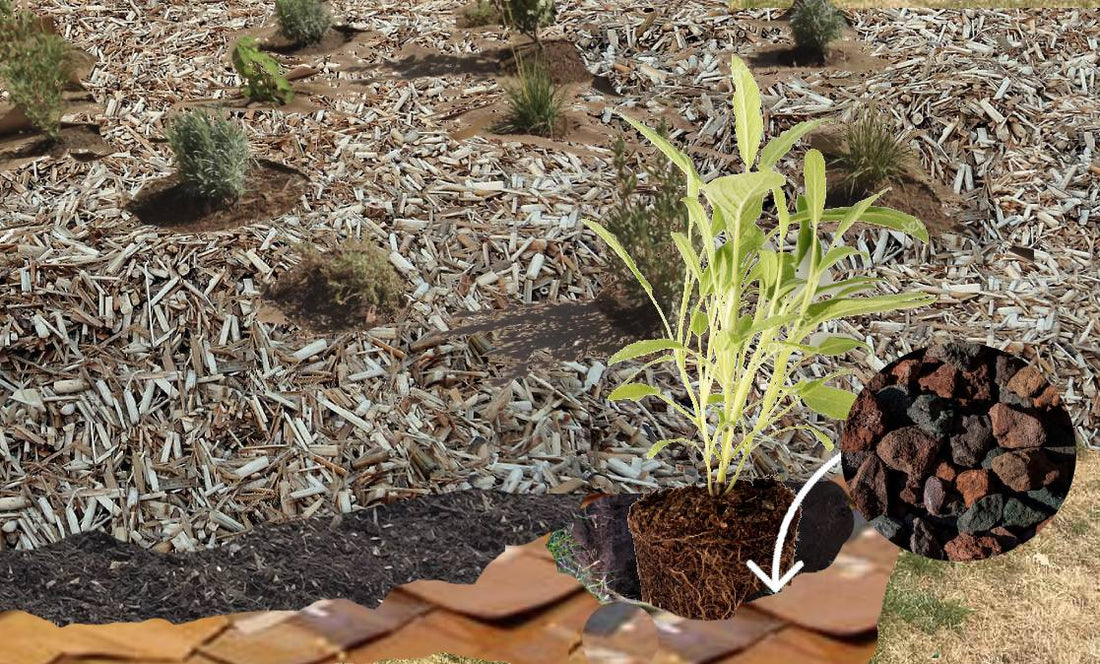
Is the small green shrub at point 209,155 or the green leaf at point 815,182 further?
the small green shrub at point 209,155

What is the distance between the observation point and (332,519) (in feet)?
13.4

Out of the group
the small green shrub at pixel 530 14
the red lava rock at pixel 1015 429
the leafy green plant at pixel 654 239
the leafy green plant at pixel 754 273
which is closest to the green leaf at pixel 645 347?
the leafy green plant at pixel 754 273

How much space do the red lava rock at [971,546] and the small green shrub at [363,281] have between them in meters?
2.49

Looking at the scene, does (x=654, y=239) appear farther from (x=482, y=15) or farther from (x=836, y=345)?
(x=482, y=15)

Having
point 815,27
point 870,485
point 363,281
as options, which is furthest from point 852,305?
point 815,27

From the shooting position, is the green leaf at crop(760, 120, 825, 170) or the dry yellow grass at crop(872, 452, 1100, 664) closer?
the green leaf at crop(760, 120, 825, 170)

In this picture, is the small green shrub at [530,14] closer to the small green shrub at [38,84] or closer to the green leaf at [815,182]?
the small green shrub at [38,84]

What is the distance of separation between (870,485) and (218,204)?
345cm

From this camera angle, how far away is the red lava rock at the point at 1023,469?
3.03 metres

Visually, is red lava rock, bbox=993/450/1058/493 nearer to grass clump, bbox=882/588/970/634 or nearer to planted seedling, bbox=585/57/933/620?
planted seedling, bbox=585/57/933/620

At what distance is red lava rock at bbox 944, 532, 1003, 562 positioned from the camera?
3.12 m

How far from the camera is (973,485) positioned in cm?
308

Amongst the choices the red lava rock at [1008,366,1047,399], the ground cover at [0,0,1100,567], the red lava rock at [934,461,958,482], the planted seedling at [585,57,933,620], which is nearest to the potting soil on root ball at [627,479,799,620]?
the planted seedling at [585,57,933,620]

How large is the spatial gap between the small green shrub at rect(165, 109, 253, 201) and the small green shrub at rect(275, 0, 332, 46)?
1.59m
